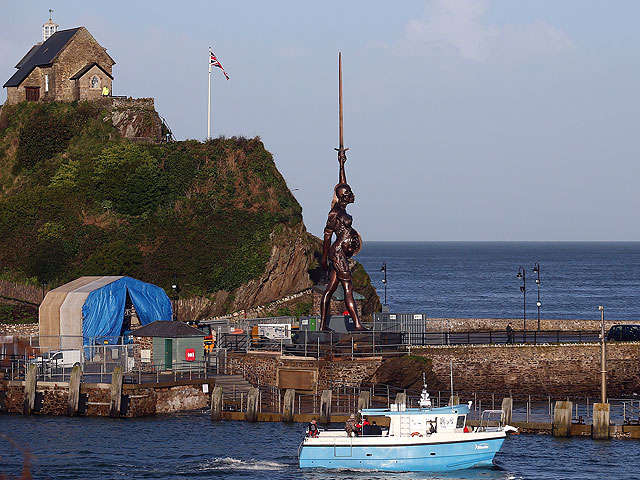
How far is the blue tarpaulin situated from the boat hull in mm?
26983

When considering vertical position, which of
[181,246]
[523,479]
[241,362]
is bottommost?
[523,479]

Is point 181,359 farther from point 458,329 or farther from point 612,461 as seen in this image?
point 458,329

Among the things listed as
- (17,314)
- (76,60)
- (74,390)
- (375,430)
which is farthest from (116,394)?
(76,60)

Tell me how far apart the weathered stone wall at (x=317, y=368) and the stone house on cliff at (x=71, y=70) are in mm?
59607

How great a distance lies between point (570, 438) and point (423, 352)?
1360 centimetres

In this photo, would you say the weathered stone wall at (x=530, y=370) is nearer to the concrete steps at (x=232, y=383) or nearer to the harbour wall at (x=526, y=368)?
the harbour wall at (x=526, y=368)

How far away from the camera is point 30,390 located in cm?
5700

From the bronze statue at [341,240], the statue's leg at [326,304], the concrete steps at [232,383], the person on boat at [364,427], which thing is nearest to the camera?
the person on boat at [364,427]

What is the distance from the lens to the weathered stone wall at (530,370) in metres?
64.0

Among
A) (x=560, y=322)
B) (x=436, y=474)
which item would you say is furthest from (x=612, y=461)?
(x=560, y=322)

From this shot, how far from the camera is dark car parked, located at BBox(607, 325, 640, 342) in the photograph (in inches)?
2758

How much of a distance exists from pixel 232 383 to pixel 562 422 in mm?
18787

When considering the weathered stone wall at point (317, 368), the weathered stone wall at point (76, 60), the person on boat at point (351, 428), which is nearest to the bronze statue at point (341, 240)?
the weathered stone wall at point (317, 368)

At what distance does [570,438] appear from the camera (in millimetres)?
51719
